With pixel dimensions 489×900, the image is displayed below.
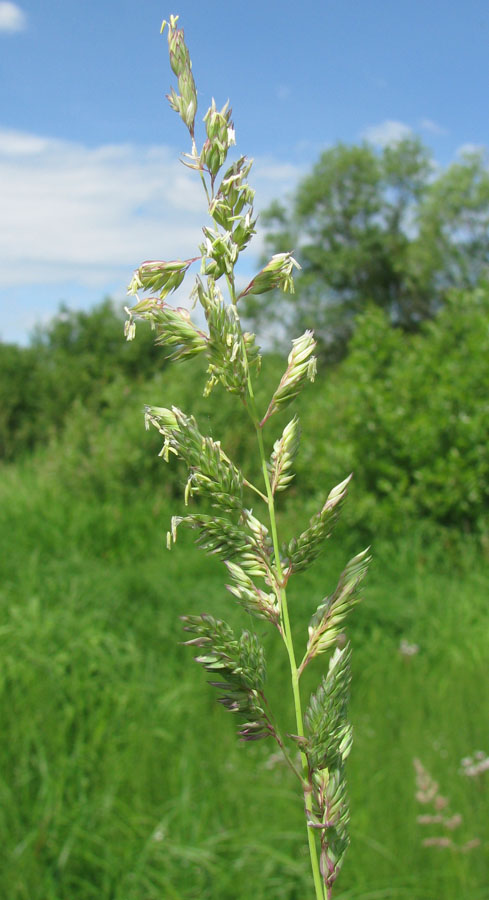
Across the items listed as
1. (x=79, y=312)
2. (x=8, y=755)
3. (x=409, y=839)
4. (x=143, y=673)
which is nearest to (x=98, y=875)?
(x=8, y=755)

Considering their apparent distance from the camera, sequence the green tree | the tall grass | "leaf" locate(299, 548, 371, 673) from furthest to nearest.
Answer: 1. the green tree
2. the tall grass
3. "leaf" locate(299, 548, 371, 673)

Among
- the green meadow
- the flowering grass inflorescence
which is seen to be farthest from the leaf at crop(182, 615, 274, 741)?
the green meadow

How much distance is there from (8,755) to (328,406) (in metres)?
5.82

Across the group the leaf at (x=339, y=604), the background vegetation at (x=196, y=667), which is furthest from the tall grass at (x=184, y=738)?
the leaf at (x=339, y=604)

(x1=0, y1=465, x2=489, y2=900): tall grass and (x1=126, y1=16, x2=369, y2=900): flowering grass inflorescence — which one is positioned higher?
(x1=126, y1=16, x2=369, y2=900): flowering grass inflorescence

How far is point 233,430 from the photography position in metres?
9.57

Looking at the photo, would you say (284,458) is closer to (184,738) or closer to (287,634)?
(287,634)

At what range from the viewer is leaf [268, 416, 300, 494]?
63cm

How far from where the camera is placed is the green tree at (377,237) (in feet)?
87.7

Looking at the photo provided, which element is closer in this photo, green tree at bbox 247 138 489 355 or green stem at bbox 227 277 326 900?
green stem at bbox 227 277 326 900

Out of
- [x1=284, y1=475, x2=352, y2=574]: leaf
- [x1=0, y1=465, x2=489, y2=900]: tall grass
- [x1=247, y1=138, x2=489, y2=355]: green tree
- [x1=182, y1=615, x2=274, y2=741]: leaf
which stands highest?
[x1=247, y1=138, x2=489, y2=355]: green tree

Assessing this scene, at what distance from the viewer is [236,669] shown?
57 centimetres

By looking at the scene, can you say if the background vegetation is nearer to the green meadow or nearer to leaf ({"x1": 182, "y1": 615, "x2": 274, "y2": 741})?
the green meadow

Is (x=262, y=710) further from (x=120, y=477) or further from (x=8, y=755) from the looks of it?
(x=120, y=477)
